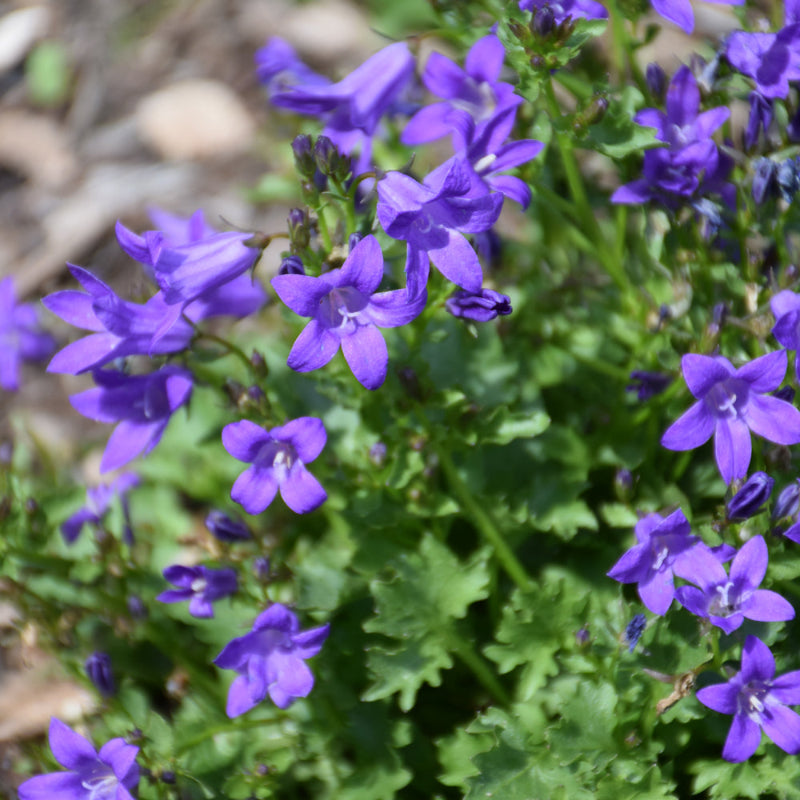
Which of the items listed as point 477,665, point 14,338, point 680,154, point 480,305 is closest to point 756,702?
point 477,665

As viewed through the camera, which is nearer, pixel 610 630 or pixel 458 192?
pixel 458 192

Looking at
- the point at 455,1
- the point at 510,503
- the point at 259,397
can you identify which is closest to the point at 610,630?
the point at 510,503

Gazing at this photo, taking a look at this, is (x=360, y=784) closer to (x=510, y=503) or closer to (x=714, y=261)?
(x=510, y=503)

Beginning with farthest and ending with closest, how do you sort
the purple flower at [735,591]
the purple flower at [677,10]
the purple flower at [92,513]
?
the purple flower at [92,513], the purple flower at [677,10], the purple flower at [735,591]

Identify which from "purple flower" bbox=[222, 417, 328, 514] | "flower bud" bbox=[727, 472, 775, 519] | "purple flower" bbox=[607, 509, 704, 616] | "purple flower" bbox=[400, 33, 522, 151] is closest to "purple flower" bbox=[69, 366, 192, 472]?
"purple flower" bbox=[222, 417, 328, 514]

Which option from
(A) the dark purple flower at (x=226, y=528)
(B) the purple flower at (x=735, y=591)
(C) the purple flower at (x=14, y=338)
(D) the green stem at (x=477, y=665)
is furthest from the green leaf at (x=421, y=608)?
(C) the purple flower at (x=14, y=338)

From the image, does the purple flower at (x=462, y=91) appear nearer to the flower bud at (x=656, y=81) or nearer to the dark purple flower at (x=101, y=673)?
the flower bud at (x=656, y=81)
